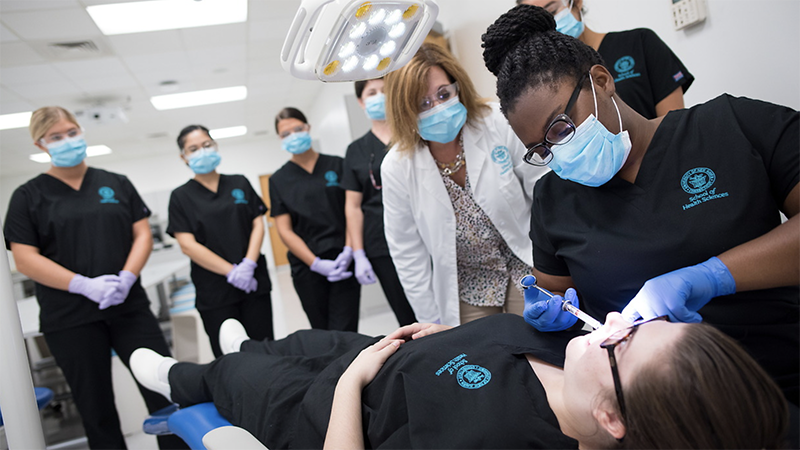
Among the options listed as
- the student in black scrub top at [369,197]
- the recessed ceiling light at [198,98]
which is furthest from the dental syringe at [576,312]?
the recessed ceiling light at [198,98]

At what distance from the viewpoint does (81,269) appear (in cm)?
215

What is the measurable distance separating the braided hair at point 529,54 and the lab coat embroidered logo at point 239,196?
182 cm

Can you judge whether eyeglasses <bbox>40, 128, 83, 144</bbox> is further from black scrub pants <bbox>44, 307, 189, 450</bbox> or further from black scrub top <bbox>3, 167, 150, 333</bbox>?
black scrub pants <bbox>44, 307, 189, 450</bbox>

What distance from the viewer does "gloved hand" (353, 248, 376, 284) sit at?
2406 mm

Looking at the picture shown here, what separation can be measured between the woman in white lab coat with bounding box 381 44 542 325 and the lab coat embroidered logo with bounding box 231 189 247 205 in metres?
1.16

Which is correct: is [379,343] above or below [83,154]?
below

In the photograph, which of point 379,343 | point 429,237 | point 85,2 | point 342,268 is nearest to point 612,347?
point 379,343

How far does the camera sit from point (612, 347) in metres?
0.89

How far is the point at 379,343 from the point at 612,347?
0.59 metres

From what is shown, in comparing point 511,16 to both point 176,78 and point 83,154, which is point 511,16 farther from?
point 176,78

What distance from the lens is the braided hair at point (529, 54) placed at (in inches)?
39.9

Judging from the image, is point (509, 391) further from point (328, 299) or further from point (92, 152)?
point (92, 152)

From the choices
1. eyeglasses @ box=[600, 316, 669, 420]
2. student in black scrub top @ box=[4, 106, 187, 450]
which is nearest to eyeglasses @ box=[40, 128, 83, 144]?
student in black scrub top @ box=[4, 106, 187, 450]

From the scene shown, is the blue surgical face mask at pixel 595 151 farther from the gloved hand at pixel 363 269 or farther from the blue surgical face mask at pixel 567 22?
the gloved hand at pixel 363 269
